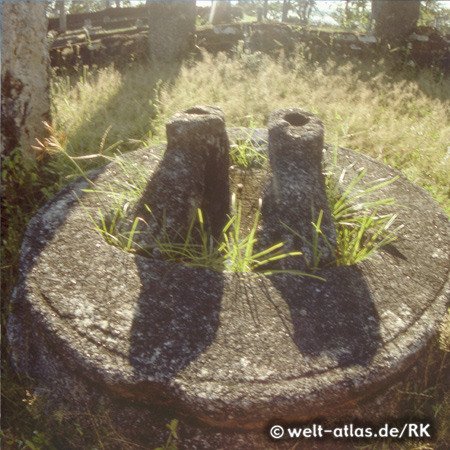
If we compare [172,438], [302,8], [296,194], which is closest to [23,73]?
[296,194]

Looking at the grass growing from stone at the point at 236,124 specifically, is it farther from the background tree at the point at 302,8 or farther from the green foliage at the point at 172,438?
the background tree at the point at 302,8

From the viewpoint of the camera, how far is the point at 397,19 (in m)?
7.20

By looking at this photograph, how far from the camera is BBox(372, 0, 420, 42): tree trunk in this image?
720 centimetres

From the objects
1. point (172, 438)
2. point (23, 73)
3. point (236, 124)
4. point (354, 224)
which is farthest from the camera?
point (236, 124)

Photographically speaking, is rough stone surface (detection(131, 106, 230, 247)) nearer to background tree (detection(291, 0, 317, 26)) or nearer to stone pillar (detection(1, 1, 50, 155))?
stone pillar (detection(1, 1, 50, 155))

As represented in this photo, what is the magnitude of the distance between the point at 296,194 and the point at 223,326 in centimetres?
78

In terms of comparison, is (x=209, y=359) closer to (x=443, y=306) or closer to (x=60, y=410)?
(x=60, y=410)

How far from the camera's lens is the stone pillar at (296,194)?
2.27m

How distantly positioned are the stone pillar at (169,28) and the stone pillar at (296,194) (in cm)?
529

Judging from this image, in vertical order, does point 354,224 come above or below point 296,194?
below

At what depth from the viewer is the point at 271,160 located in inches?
97.2

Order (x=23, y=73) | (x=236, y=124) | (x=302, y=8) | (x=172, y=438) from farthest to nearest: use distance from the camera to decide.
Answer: (x=302, y=8) → (x=236, y=124) → (x=23, y=73) → (x=172, y=438)

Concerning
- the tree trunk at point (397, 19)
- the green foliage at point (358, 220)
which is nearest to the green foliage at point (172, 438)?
the green foliage at point (358, 220)

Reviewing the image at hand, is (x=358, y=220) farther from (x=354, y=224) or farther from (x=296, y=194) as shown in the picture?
(x=296, y=194)
